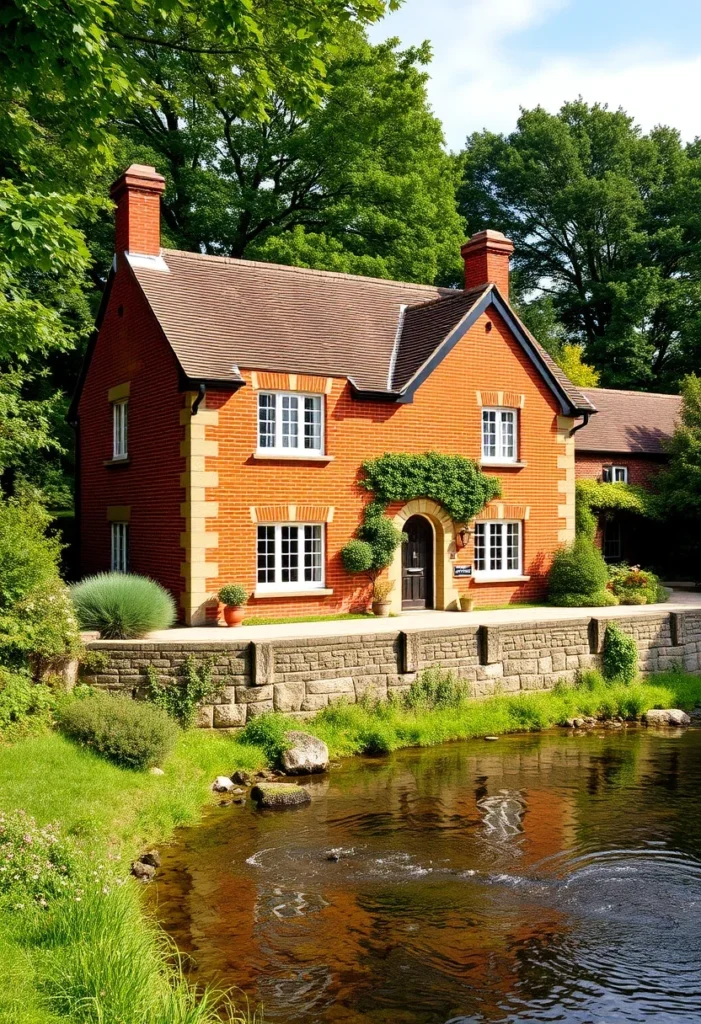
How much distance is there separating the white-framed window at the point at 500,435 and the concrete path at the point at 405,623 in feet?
13.1

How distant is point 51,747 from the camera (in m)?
12.5

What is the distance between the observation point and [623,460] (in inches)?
1236

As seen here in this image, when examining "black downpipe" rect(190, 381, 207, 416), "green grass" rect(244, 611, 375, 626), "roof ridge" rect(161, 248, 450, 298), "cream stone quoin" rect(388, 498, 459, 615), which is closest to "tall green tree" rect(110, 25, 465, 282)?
"roof ridge" rect(161, 248, 450, 298)

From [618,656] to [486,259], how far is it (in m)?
11.4

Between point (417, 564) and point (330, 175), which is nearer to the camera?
point (417, 564)

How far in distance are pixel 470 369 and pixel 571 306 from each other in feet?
98.9

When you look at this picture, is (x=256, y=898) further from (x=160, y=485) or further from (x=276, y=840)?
(x=160, y=485)

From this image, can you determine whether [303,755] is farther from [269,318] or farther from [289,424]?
[269,318]

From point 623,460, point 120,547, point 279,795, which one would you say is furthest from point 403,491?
point 623,460

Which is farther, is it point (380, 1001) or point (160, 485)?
point (160, 485)

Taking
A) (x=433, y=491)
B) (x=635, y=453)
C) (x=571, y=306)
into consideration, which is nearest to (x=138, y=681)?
(x=433, y=491)

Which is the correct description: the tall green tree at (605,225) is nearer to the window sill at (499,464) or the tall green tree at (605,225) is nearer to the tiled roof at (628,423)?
the tiled roof at (628,423)

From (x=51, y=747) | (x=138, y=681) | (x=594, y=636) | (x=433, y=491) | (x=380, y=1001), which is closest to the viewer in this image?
(x=380, y=1001)

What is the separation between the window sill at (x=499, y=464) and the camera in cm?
2323
